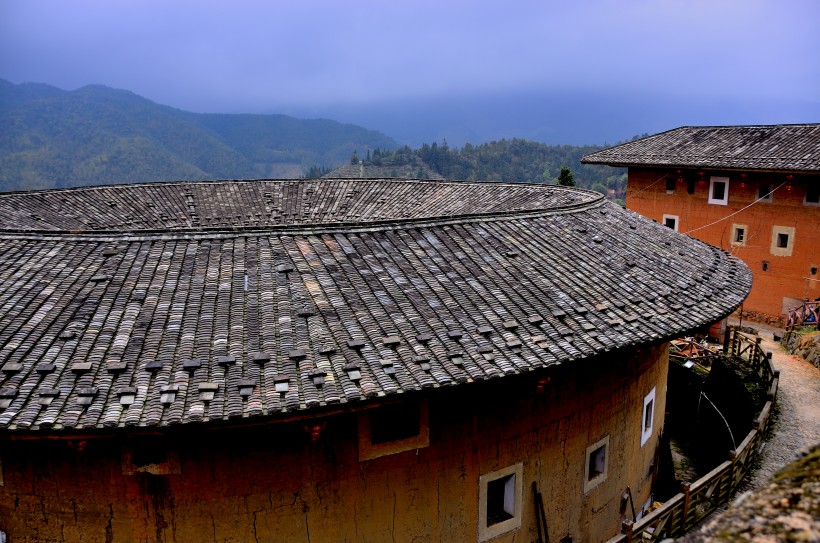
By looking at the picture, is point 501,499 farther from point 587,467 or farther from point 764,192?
point 764,192

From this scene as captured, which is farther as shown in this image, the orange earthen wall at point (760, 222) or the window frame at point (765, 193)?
the window frame at point (765, 193)

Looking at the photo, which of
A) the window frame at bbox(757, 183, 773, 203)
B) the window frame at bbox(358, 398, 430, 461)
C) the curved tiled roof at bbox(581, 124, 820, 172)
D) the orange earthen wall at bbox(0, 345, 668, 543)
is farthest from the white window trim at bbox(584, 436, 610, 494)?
the window frame at bbox(757, 183, 773, 203)

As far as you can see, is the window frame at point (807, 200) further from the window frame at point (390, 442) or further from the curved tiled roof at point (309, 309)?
the window frame at point (390, 442)

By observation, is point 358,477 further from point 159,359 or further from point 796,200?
point 796,200

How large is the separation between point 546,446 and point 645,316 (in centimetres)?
275

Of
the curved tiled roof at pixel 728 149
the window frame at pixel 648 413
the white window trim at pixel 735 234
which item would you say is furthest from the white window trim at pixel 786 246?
the window frame at pixel 648 413

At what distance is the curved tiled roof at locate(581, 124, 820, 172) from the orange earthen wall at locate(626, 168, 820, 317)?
3.42 ft

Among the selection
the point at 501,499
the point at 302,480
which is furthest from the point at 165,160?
the point at 302,480

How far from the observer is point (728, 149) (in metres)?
27.8

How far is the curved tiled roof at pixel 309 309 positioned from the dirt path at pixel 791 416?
13.6 ft

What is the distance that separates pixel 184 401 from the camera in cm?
650

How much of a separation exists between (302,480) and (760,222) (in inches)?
1023

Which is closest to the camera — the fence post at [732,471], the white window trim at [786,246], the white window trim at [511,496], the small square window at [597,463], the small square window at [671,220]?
the white window trim at [511,496]

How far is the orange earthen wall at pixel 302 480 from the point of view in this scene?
26.1 ft
